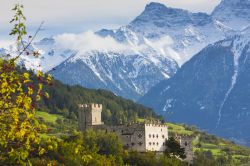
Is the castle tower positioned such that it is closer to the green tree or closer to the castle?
the castle

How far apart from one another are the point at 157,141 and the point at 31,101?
129908 millimetres

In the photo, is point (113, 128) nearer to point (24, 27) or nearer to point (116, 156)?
point (116, 156)

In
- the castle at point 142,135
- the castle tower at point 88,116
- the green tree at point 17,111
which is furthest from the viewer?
the castle tower at point 88,116

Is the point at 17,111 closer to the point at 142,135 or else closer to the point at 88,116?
the point at 142,135

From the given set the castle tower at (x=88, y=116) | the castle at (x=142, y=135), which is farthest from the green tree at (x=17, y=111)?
the castle tower at (x=88, y=116)

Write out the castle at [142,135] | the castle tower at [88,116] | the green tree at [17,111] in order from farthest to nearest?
the castle tower at [88,116], the castle at [142,135], the green tree at [17,111]

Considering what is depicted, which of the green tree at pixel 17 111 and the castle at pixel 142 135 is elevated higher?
the castle at pixel 142 135

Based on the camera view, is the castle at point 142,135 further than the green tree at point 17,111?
Yes

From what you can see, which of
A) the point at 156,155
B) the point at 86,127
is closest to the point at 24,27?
the point at 156,155

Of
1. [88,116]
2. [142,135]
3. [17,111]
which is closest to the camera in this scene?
[17,111]

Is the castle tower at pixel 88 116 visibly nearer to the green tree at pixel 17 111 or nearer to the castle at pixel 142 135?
the castle at pixel 142 135

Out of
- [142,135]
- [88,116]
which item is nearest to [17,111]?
[142,135]

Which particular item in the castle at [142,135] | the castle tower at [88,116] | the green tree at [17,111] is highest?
the castle tower at [88,116]

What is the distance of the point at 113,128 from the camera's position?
159m
